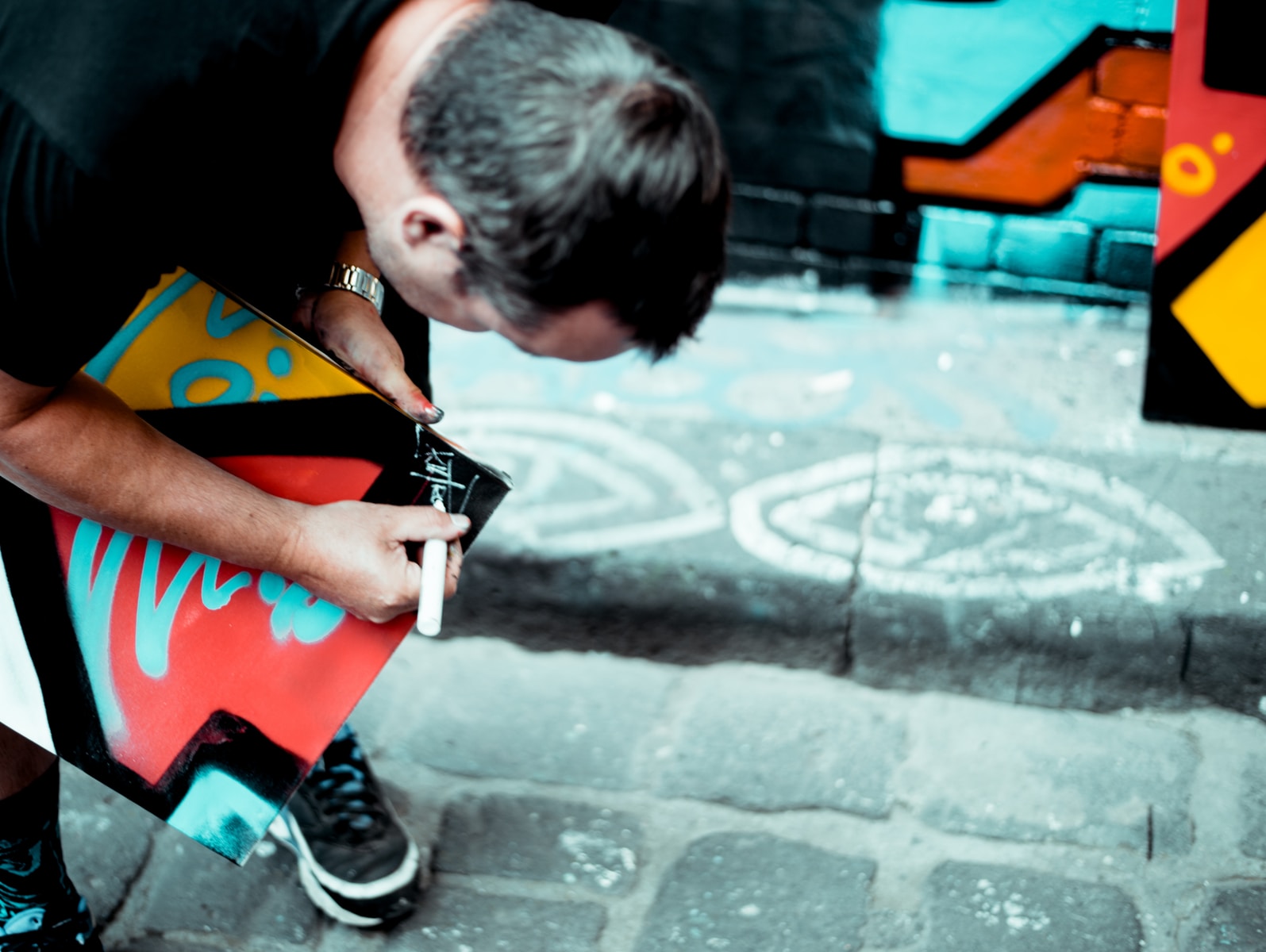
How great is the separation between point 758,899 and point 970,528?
0.85 metres

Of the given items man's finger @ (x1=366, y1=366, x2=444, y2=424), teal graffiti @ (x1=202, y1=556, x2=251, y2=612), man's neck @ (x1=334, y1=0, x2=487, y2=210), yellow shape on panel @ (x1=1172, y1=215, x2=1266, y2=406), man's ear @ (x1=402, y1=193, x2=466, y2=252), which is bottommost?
yellow shape on panel @ (x1=1172, y1=215, x2=1266, y2=406)

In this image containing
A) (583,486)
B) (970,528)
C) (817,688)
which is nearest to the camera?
(817,688)

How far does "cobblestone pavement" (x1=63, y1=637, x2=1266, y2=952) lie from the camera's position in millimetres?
1487

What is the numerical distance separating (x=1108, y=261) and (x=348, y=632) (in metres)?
2.19

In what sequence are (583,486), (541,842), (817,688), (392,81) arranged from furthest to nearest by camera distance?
(583,486) → (817,688) → (541,842) → (392,81)

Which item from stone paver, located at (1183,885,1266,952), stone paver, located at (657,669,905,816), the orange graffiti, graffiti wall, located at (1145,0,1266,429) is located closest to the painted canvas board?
stone paver, located at (657,669,905,816)

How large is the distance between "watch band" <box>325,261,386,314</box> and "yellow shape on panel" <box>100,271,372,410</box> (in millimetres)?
169

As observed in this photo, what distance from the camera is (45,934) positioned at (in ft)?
4.36

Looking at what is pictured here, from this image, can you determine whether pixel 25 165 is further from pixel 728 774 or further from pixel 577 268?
pixel 728 774

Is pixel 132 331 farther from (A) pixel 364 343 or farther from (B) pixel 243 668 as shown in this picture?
(B) pixel 243 668

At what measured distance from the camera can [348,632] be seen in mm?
1229

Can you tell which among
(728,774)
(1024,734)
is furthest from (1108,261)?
(728,774)

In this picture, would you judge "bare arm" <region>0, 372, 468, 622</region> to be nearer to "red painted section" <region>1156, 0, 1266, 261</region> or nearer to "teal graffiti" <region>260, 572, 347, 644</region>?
"teal graffiti" <region>260, 572, 347, 644</region>

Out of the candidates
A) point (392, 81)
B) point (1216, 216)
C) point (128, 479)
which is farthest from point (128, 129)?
point (1216, 216)
